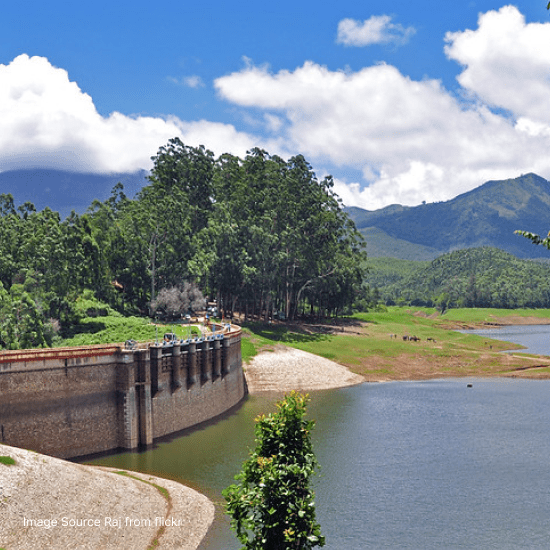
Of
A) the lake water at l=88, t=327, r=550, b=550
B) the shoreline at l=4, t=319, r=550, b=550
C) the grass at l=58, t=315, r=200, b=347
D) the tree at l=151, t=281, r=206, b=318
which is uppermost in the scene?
the tree at l=151, t=281, r=206, b=318

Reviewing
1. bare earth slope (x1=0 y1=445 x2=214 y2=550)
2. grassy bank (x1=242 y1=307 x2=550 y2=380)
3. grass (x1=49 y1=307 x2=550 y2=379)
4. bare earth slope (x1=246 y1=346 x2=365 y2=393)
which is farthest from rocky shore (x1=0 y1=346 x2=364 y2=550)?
grassy bank (x1=242 y1=307 x2=550 y2=380)

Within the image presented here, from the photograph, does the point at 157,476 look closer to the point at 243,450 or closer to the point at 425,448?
the point at 243,450

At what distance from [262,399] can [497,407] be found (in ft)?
106

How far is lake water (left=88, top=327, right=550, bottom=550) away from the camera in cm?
4241

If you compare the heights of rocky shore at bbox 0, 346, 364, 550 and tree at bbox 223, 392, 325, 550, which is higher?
tree at bbox 223, 392, 325, 550

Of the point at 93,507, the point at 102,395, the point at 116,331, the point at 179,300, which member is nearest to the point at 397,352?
the point at 179,300

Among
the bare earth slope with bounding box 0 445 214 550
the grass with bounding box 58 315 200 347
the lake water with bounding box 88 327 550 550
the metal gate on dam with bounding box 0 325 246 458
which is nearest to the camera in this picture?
the bare earth slope with bounding box 0 445 214 550

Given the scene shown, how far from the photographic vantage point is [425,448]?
6259cm

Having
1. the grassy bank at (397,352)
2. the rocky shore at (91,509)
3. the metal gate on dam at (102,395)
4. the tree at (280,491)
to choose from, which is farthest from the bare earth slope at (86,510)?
the grassy bank at (397,352)

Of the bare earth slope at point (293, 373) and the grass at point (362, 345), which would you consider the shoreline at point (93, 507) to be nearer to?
the grass at point (362, 345)

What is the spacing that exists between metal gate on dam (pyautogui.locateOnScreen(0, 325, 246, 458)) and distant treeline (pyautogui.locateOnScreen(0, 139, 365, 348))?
1763cm

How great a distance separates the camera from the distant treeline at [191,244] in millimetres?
87562

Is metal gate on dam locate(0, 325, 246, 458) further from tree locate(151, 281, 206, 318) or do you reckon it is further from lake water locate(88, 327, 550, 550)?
tree locate(151, 281, 206, 318)

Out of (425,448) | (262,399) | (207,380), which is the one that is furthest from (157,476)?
(262,399)
